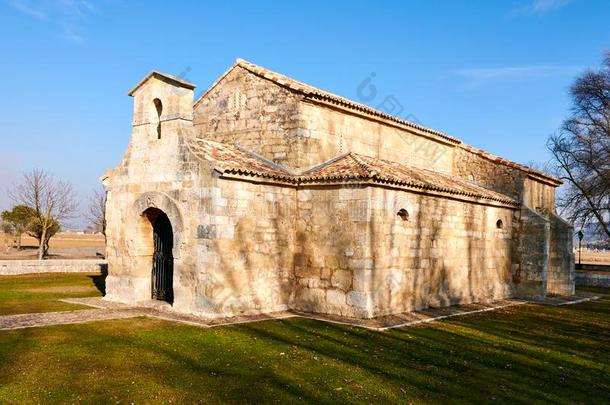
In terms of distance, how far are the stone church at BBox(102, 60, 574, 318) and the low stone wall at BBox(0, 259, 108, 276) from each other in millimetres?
9599

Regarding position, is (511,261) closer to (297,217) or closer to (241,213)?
(297,217)

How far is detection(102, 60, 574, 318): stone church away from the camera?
12266 millimetres

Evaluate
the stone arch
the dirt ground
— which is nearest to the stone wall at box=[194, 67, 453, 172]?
the stone arch

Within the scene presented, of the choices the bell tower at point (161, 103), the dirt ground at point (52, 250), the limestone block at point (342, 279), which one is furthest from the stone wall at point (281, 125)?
the dirt ground at point (52, 250)

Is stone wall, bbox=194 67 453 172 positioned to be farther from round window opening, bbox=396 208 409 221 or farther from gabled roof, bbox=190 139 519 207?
round window opening, bbox=396 208 409 221

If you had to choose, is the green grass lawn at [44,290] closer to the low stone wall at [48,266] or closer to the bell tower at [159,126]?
the low stone wall at [48,266]

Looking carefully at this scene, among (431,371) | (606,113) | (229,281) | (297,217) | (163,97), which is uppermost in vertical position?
(606,113)

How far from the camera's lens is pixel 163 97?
13.3 metres

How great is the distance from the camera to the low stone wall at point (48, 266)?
70.2 feet

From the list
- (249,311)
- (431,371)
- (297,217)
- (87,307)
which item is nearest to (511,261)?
(297,217)

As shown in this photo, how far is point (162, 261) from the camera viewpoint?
13.9 metres

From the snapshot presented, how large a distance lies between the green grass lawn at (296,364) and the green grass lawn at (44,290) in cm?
310

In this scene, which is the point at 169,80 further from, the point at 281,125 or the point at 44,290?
the point at 44,290

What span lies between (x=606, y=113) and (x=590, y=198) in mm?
4646
